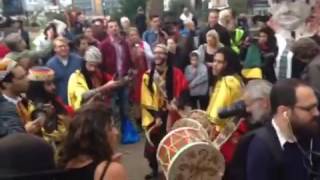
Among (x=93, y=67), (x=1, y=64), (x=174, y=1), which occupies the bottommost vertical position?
(x=174, y=1)

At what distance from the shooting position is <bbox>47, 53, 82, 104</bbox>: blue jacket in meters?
9.08

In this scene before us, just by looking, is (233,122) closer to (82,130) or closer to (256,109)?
(256,109)

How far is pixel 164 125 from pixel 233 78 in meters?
1.89

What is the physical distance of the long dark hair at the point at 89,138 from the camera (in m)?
3.64

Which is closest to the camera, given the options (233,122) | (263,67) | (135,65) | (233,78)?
(233,122)

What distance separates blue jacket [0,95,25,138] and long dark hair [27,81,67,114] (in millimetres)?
512

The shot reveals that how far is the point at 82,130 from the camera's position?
12.2 feet

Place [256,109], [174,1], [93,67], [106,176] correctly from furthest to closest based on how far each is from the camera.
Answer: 1. [174,1]
2. [93,67]
3. [256,109]
4. [106,176]

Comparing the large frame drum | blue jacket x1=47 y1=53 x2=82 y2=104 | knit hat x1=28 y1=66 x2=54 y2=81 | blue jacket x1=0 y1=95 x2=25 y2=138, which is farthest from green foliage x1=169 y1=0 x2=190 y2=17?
blue jacket x1=0 y1=95 x2=25 y2=138

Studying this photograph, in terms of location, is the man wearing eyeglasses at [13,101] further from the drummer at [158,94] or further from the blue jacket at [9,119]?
the drummer at [158,94]

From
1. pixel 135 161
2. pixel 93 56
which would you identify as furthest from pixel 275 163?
pixel 135 161

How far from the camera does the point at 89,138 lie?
3.69 m

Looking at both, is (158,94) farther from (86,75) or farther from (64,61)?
(64,61)

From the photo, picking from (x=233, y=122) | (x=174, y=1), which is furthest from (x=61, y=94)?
(x=174, y=1)
